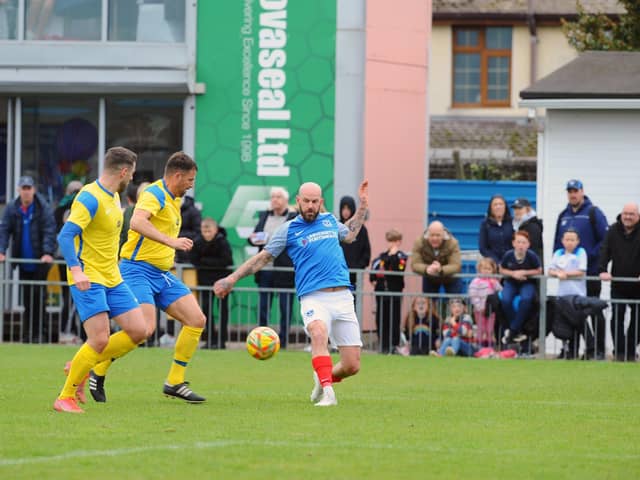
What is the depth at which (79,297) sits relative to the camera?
1078 cm

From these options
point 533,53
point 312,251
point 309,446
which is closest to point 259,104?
point 312,251

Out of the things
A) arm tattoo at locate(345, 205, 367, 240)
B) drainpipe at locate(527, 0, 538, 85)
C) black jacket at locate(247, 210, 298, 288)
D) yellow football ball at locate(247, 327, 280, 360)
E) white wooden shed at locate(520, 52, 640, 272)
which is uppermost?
drainpipe at locate(527, 0, 538, 85)

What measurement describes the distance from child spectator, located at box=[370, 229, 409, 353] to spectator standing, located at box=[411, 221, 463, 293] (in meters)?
0.36

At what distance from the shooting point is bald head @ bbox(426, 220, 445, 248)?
18781 mm

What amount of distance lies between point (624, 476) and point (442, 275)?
10929mm

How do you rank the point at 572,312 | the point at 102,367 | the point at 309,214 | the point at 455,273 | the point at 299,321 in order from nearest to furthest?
the point at 102,367
the point at 309,214
the point at 572,312
the point at 455,273
the point at 299,321

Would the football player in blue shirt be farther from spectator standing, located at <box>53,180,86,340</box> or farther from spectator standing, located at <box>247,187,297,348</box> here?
spectator standing, located at <box>53,180,86,340</box>

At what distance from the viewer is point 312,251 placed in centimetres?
1169

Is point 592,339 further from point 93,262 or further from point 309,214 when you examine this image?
point 93,262

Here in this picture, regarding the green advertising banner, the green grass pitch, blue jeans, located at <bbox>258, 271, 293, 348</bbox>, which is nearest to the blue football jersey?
the green grass pitch

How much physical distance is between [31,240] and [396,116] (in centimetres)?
606

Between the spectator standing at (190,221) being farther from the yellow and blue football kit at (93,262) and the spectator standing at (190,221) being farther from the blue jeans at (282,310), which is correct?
A: the yellow and blue football kit at (93,262)

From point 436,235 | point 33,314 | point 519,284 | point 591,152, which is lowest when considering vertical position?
point 33,314

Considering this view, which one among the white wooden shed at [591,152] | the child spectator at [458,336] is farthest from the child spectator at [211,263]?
the white wooden shed at [591,152]
